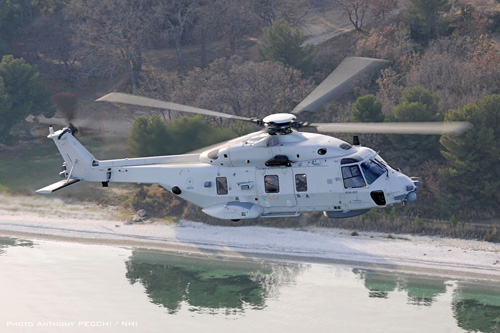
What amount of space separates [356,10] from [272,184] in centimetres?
3607

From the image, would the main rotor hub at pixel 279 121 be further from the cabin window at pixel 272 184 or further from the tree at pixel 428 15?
the tree at pixel 428 15

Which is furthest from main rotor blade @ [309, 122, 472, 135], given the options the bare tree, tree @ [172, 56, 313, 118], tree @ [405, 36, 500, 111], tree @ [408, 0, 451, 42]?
the bare tree

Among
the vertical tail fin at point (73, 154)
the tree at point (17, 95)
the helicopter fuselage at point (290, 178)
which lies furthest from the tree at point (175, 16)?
the helicopter fuselage at point (290, 178)

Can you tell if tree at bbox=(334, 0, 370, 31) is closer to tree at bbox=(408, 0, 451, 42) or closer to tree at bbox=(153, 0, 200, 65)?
tree at bbox=(408, 0, 451, 42)

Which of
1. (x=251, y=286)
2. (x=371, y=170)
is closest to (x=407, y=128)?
(x=371, y=170)

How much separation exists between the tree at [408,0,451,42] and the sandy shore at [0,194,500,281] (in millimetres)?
24579

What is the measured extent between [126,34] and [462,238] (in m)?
32.5

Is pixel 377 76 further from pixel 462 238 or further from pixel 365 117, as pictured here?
pixel 462 238

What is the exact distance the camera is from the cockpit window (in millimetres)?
26000

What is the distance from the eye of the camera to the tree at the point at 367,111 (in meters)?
36.8

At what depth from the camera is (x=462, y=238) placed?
33500 mm

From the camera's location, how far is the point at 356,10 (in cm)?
5916

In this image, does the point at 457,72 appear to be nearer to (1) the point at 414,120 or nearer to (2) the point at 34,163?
(1) the point at 414,120

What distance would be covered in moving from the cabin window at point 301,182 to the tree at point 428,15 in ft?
102
